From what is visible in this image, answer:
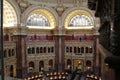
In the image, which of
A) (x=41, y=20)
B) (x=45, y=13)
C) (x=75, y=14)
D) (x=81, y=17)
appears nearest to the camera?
(x=45, y=13)

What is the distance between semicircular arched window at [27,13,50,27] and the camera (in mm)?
46531

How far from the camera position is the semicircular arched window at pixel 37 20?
46.5m

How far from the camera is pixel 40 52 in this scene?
1874 inches

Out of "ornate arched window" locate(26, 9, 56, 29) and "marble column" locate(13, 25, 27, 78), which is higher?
"ornate arched window" locate(26, 9, 56, 29)

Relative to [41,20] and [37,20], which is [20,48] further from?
[41,20]

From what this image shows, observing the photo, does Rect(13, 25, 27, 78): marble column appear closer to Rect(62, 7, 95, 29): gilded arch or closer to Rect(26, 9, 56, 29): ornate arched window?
Rect(26, 9, 56, 29): ornate arched window

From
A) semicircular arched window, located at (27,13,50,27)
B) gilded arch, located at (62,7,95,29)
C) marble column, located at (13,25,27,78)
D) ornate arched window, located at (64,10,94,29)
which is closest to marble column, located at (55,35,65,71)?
A: gilded arch, located at (62,7,95,29)

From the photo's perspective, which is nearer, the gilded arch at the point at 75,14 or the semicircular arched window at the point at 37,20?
the semicircular arched window at the point at 37,20

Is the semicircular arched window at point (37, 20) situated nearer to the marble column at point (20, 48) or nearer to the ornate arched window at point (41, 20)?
the ornate arched window at point (41, 20)

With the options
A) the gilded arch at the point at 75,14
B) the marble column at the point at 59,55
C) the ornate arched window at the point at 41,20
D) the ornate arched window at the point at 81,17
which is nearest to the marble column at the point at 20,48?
the ornate arched window at the point at 41,20

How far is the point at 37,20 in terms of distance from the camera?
4791 cm

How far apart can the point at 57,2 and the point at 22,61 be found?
13.3m

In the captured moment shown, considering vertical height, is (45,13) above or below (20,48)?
above

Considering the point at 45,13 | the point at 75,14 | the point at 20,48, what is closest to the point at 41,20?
the point at 45,13
